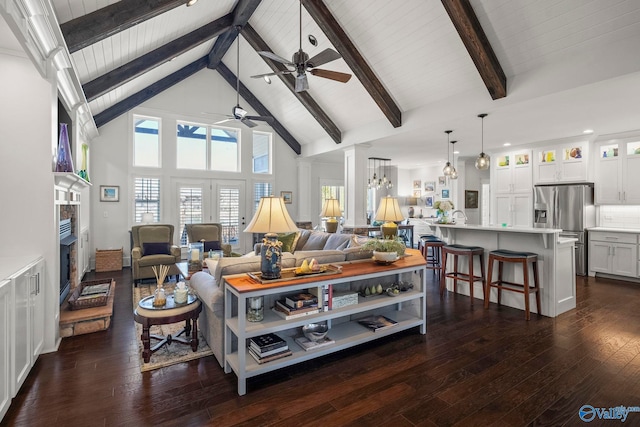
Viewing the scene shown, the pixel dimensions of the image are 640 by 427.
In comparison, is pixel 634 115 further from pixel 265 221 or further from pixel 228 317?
pixel 228 317

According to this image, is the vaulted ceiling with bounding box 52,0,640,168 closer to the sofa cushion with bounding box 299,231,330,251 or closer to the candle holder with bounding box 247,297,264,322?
the sofa cushion with bounding box 299,231,330,251

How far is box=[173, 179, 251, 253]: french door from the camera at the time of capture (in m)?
7.35

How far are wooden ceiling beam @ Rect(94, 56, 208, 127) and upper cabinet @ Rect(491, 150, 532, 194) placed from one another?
289 inches

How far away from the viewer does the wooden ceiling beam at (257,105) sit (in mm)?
7648

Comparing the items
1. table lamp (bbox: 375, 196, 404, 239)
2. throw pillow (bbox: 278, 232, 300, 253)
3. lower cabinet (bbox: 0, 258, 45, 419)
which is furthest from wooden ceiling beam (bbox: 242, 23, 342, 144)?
lower cabinet (bbox: 0, 258, 45, 419)

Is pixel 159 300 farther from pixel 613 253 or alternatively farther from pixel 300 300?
pixel 613 253

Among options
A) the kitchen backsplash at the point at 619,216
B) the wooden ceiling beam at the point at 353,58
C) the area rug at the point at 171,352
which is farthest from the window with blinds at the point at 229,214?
the kitchen backsplash at the point at 619,216

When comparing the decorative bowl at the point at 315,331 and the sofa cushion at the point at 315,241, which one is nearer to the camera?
the decorative bowl at the point at 315,331

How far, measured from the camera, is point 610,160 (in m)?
6.03

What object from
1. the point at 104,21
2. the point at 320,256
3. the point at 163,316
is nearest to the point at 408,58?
the point at 320,256

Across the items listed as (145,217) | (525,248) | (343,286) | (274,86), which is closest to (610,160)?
(525,248)

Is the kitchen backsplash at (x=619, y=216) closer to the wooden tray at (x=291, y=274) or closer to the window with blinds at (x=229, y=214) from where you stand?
the wooden tray at (x=291, y=274)

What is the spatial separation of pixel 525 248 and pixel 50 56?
560cm

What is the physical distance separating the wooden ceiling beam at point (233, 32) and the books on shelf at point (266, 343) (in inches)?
201
